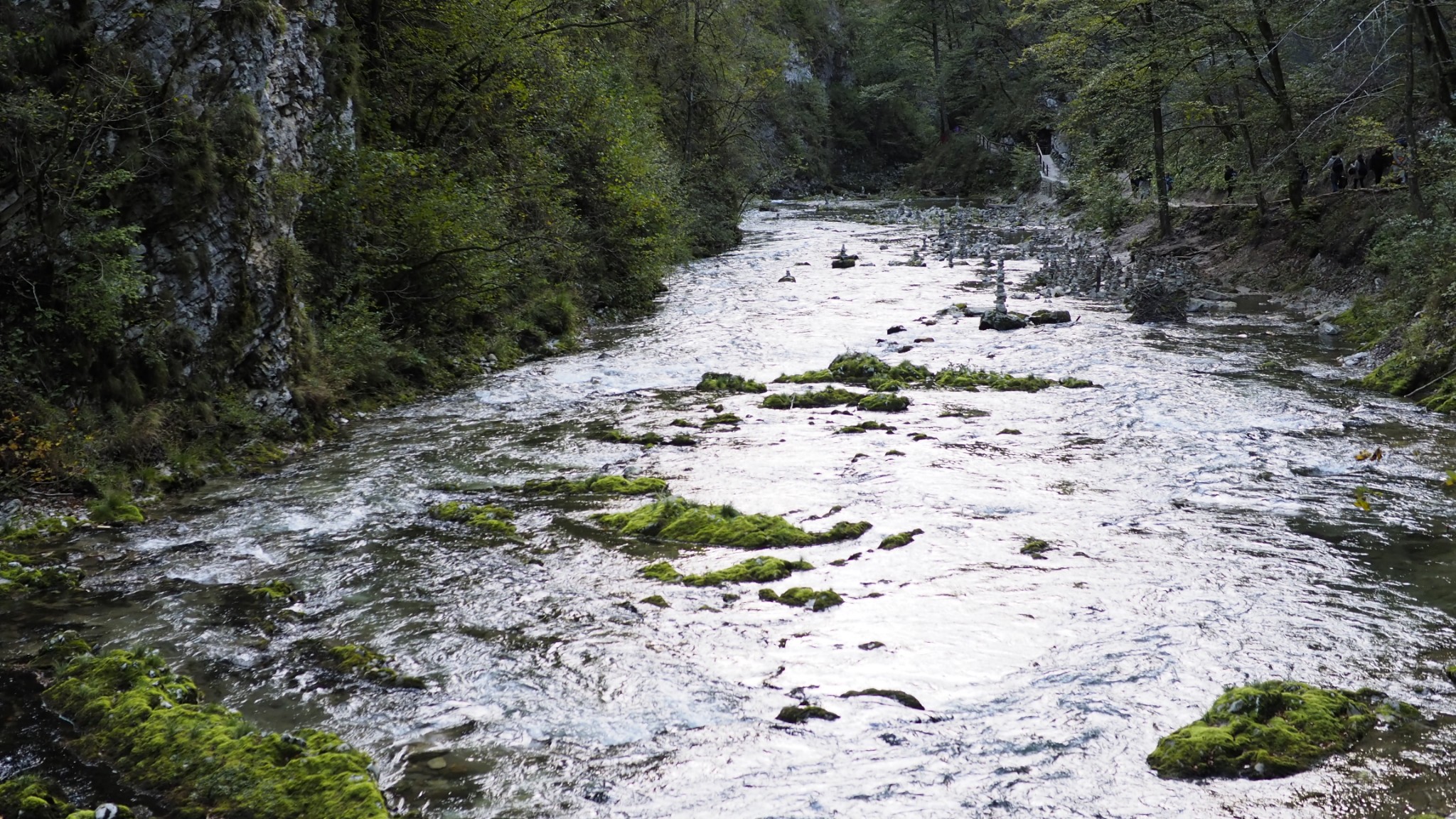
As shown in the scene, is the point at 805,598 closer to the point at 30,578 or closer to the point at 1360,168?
the point at 30,578

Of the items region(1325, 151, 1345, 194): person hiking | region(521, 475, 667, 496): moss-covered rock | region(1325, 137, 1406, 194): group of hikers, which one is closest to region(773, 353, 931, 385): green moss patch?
region(521, 475, 667, 496): moss-covered rock

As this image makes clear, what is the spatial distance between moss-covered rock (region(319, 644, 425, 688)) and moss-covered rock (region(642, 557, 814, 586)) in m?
2.49

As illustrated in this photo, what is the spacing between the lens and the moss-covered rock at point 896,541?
29.5ft

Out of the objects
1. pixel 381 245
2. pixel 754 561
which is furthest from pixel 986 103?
pixel 754 561

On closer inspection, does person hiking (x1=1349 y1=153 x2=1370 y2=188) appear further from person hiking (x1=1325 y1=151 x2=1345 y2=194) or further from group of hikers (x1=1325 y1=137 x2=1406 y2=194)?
person hiking (x1=1325 y1=151 x2=1345 y2=194)

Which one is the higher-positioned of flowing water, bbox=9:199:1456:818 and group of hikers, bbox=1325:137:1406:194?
group of hikers, bbox=1325:137:1406:194

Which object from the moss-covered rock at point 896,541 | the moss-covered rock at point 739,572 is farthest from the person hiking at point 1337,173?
the moss-covered rock at point 739,572

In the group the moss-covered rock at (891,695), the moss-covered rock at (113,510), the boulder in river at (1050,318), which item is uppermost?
the boulder in river at (1050,318)

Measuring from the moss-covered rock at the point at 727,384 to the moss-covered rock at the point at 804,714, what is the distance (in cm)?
1045

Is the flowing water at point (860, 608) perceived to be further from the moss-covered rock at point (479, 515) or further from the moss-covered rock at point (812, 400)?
the moss-covered rock at point (812, 400)

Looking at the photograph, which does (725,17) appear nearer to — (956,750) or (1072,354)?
(1072,354)

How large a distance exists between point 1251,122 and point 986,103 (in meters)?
44.4

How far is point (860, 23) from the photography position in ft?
259

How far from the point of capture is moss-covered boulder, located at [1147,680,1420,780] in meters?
5.30
